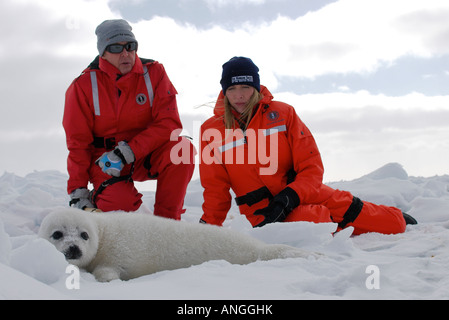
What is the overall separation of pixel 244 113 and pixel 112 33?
1.18 metres

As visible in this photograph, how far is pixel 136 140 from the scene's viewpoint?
12.2ft

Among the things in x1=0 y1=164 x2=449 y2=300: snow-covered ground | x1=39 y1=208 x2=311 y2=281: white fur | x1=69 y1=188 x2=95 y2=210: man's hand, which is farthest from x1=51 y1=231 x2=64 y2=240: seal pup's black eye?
x1=69 y1=188 x2=95 y2=210: man's hand

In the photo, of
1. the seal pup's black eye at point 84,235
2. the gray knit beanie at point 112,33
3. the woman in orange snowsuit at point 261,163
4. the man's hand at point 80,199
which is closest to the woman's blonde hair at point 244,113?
the woman in orange snowsuit at point 261,163

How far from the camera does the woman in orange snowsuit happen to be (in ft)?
11.3

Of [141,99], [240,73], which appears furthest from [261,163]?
[141,99]

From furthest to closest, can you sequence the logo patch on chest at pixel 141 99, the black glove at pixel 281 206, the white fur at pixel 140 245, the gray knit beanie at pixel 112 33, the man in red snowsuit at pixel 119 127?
the logo patch on chest at pixel 141 99 → the man in red snowsuit at pixel 119 127 → the gray knit beanie at pixel 112 33 → the black glove at pixel 281 206 → the white fur at pixel 140 245

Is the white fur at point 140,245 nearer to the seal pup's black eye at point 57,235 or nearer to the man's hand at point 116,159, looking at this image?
the seal pup's black eye at point 57,235

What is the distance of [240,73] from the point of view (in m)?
3.44

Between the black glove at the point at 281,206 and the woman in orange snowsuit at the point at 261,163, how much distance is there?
0.02m

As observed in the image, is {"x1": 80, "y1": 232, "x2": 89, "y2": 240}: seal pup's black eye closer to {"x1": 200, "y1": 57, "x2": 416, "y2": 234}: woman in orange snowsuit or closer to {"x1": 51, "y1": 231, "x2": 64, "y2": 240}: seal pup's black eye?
{"x1": 51, "y1": 231, "x2": 64, "y2": 240}: seal pup's black eye

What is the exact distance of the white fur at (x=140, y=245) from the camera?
2.20 meters

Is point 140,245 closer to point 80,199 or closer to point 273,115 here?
point 80,199
